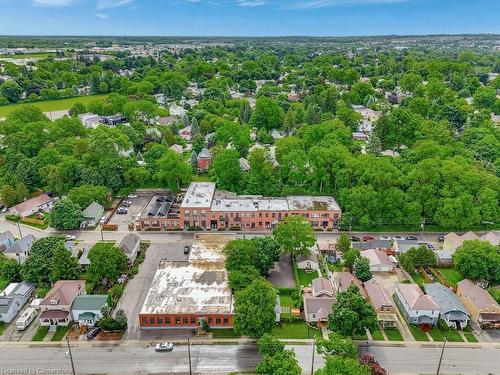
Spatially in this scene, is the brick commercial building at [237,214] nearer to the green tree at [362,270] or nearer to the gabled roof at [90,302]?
the green tree at [362,270]

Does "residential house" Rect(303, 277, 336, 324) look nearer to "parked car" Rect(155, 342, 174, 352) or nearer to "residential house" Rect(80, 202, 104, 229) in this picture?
"parked car" Rect(155, 342, 174, 352)

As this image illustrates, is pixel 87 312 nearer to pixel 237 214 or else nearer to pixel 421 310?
pixel 237 214

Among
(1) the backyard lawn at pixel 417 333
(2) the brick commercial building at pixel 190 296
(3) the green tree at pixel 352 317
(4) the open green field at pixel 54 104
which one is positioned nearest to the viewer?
(3) the green tree at pixel 352 317

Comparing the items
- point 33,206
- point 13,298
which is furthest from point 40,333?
point 33,206

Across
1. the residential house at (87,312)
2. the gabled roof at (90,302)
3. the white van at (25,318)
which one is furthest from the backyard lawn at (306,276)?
the white van at (25,318)

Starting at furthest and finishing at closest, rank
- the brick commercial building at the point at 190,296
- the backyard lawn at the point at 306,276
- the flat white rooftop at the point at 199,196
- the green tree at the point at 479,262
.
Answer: the flat white rooftop at the point at 199,196, the backyard lawn at the point at 306,276, the green tree at the point at 479,262, the brick commercial building at the point at 190,296

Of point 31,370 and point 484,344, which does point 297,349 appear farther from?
point 31,370

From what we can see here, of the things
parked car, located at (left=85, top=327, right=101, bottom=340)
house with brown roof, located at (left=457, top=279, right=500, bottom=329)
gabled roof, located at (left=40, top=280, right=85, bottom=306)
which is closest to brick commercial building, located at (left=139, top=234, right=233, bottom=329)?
parked car, located at (left=85, top=327, right=101, bottom=340)
